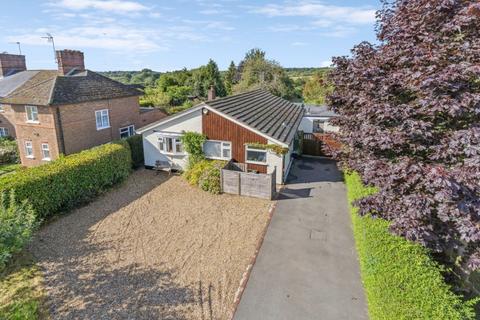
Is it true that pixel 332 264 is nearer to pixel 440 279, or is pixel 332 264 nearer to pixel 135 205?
pixel 440 279

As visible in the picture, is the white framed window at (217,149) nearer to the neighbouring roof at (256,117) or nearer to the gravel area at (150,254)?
the neighbouring roof at (256,117)

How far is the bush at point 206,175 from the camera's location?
47.1 ft

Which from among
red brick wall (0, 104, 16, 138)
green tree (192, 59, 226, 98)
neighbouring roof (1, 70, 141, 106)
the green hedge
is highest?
green tree (192, 59, 226, 98)

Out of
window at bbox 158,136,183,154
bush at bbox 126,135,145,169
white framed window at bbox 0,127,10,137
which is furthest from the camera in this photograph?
white framed window at bbox 0,127,10,137

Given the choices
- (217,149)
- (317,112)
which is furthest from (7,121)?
(317,112)

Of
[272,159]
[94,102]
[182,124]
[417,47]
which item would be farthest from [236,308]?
[94,102]

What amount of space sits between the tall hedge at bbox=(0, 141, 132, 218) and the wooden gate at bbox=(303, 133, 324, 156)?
12.8 metres

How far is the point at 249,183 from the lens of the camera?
13.8m

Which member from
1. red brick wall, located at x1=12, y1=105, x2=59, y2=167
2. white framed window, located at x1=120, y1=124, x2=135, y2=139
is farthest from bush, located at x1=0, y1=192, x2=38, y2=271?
white framed window, located at x1=120, y1=124, x2=135, y2=139

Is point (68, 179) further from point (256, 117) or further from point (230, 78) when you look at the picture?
point (230, 78)

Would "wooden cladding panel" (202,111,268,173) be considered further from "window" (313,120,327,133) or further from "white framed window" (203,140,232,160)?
"window" (313,120,327,133)

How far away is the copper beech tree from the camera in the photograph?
4852 millimetres

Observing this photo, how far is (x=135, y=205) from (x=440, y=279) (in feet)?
38.7

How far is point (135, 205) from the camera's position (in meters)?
13.1
